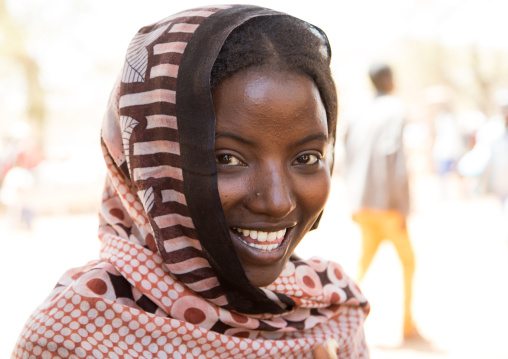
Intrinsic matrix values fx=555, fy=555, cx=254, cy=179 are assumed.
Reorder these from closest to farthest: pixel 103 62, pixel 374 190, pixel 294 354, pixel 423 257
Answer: pixel 294 354 < pixel 374 190 < pixel 423 257 < pixel 103 62

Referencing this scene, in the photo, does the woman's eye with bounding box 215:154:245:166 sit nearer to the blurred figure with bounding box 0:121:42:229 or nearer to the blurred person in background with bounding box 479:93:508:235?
the blurred person in background with bounding box 479:93:508:235

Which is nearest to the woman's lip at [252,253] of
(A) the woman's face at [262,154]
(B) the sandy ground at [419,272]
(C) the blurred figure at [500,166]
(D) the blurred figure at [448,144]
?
(A) the woman's face at [262,154]

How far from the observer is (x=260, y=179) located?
1.32m

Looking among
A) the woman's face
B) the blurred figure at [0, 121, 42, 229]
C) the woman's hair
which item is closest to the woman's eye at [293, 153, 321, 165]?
the woman's face

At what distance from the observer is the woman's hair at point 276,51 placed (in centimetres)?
135

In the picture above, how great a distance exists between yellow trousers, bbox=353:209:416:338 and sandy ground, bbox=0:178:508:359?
0.37m

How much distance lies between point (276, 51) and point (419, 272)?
5718 mm

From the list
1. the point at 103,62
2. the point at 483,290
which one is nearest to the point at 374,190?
the point at 483,290

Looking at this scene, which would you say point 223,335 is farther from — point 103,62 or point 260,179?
point 103,62

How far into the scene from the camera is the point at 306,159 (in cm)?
145

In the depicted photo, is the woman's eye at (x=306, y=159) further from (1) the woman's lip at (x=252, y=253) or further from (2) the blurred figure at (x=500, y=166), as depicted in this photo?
(2) the blurred figure at (x=500, y=166)

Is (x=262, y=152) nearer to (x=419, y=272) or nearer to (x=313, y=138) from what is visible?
(x=313, y=138)

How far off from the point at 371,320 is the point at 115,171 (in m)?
4.03

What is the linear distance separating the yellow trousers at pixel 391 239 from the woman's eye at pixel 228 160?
11.2ft
